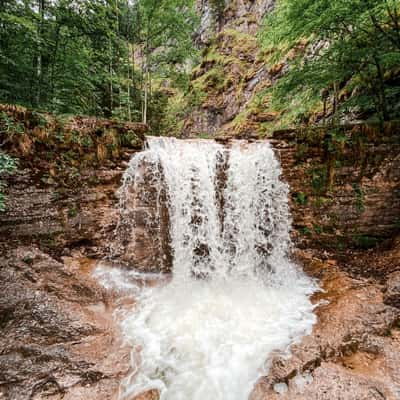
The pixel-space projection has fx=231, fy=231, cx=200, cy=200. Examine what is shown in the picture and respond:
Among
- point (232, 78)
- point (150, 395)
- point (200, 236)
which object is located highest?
point (232, 78)

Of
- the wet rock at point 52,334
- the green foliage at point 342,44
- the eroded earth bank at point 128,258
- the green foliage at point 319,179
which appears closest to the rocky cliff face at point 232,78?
the green foliage at point 342,44

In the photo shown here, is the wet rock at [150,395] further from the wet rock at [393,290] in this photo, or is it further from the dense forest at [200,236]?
the wet rock at [393,290]

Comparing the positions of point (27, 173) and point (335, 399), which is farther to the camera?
point (27, 173)

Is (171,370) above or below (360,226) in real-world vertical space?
below

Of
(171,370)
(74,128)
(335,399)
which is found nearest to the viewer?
(335,399)

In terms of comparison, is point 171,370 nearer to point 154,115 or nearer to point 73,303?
point 73,303

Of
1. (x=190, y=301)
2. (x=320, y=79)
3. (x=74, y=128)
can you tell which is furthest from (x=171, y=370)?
(x=320, y=79)

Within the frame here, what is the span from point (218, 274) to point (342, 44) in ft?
19.3

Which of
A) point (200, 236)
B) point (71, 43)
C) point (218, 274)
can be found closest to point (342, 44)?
point (200, 236)

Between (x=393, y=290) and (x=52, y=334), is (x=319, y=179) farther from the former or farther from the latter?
(x=52, y=334)

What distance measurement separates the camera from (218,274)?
5406 mm

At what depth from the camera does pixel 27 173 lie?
4582 mm

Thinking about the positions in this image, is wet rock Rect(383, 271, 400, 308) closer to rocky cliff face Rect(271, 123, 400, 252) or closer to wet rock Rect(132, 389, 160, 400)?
rocky cliff face Rect(271, 123, 400, 252)

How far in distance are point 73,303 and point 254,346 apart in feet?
9.74
